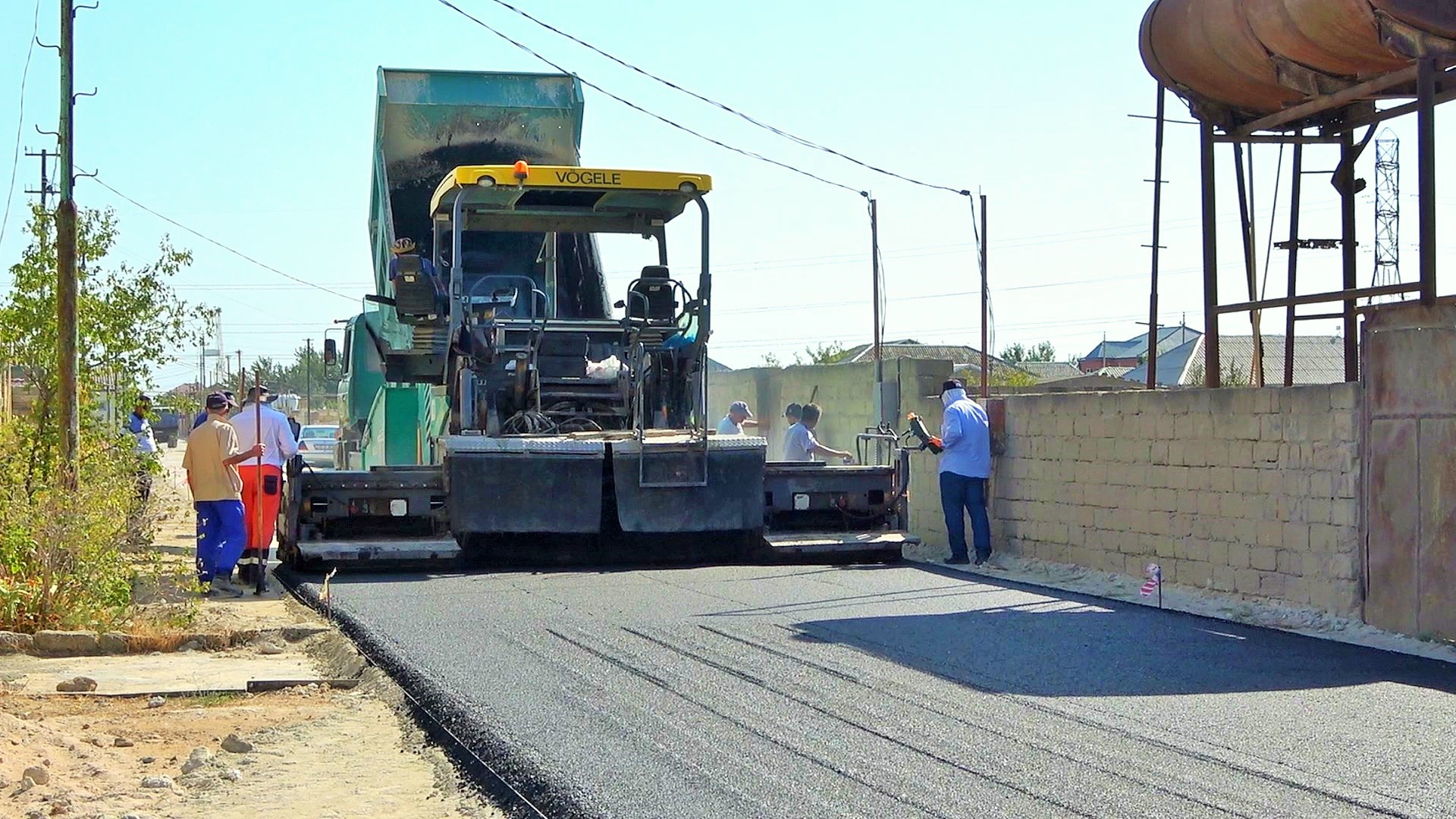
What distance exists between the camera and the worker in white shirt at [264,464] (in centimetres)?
1135

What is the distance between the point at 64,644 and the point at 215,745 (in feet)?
8.33

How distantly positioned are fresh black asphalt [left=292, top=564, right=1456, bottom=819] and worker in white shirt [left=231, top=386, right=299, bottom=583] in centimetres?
184

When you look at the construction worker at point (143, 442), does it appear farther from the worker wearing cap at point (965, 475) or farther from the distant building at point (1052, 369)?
the distant building at point (1052, 369)

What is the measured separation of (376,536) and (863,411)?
24.1 ft

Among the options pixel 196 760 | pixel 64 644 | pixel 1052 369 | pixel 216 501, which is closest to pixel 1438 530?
pixel 196 760

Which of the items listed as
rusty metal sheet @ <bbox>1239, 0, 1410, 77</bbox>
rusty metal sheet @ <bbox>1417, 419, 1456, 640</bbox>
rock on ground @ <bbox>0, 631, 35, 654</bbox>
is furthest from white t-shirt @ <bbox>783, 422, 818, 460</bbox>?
rock on ground @ <bbox>0, 631, 35, 654</bbox>

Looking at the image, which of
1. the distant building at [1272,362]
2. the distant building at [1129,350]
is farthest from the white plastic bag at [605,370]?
the distant building at [1129,350]

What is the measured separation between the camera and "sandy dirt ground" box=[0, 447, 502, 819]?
206 inches

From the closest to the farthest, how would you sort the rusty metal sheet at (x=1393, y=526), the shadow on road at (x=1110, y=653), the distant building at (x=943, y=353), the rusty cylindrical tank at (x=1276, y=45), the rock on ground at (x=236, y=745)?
the rock on ground at (x=236, y=745) < the shadow on road at (x=1110, y=653) < the rusty metal sheet at (x=1393, y=526) < the rusty cylindrical tank at (x=1276, y=45) < the distant building at (x=943, y=353)

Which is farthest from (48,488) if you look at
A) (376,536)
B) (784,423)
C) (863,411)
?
(784,423)

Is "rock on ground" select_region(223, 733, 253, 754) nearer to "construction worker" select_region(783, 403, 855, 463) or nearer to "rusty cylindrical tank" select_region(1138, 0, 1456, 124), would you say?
"rusty cylindrical tank" select_region(1138, 0, 1456, 124)

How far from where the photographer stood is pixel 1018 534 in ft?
40.4

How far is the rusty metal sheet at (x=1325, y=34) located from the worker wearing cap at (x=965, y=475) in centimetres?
345

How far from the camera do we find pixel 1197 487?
10.0 meters
